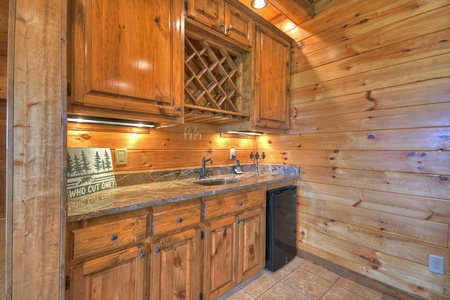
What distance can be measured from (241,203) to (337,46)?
70.5 inches

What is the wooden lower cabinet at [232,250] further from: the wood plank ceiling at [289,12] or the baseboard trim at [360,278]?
the wood plank ceiling at [289,12]

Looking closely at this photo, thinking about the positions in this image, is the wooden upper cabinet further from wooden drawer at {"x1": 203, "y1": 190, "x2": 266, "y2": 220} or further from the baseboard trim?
the baseboard trim

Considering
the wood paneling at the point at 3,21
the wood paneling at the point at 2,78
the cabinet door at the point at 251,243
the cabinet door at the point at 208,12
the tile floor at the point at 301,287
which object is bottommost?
the tile floor at the point at 301,287

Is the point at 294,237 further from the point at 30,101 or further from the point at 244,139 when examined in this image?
the point at 30,101

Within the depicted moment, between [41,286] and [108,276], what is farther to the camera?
[108,276]

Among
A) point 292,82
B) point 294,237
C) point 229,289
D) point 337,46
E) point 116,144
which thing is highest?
point 337,46

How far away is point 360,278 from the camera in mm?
1814

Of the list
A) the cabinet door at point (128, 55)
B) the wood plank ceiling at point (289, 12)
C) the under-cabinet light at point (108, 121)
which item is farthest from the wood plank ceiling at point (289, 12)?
the under-cabinet light at point (108, 121)

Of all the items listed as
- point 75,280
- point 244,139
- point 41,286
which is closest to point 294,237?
point 244,139

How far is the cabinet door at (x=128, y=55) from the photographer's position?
41.6 inches

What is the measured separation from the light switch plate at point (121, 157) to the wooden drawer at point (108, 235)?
0.59 meters

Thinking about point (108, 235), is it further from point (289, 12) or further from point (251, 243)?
point (289, 12)

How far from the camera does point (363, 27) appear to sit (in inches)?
71.2

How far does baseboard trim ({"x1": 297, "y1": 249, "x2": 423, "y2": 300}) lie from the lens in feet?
5.32
